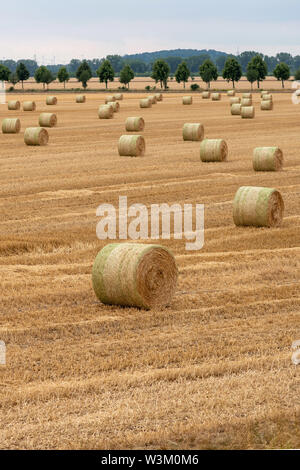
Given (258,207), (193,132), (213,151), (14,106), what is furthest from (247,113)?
(258,207)

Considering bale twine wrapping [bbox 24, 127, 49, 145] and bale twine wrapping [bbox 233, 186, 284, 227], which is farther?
bale twine wrapping [bbox 24, 127, 49, 145]

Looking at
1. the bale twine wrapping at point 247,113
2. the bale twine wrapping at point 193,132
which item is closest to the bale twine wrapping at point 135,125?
the bale twine wrapping at point 193,132

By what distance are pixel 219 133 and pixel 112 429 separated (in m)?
36.2

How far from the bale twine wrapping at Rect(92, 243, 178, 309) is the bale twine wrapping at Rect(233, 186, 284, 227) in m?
6.02

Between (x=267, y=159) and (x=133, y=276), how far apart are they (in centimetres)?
1663

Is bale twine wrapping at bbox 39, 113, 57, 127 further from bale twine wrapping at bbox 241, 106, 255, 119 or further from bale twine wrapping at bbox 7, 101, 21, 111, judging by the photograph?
bale twine wrapping at bbox 7, 101, 21, 111

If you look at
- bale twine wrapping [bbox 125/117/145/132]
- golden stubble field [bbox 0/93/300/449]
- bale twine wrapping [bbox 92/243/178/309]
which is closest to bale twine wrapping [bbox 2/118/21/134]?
bale twine wrapping [bbox 125/117/145/132]

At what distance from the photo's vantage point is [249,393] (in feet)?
30.1

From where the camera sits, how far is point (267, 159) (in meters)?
28.1

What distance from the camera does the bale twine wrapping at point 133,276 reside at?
40.9 ft

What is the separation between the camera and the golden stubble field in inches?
330

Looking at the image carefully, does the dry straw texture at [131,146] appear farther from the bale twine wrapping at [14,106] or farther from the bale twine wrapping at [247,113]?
the bale twine wrapping at [14,106]
